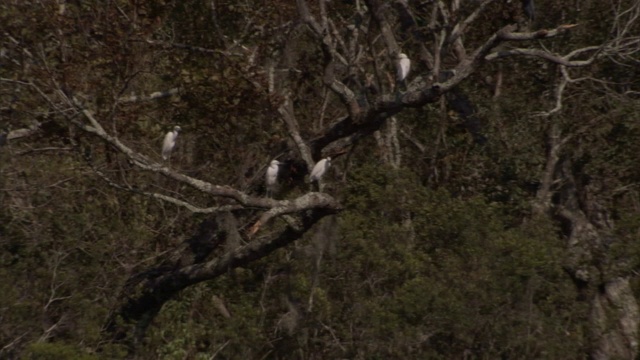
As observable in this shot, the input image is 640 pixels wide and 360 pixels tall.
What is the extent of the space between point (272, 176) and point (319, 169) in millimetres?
541

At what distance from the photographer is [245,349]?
30.6ft

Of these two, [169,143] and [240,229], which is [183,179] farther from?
[169,143]

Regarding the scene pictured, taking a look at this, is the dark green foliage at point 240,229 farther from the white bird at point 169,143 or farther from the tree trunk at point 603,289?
the white bird at point 169,143

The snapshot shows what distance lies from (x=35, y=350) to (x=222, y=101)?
280cm

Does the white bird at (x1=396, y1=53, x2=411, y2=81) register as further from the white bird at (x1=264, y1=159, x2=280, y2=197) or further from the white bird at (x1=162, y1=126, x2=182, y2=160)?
the white bird at (x1=162, y1=126, x2=182, y2=160)

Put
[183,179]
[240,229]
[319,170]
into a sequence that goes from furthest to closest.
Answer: [240,229]
[319,170]
[183,179]

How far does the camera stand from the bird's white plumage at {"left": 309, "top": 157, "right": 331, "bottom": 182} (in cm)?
863

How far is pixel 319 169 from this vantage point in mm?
8781

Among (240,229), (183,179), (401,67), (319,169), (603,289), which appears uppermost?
(401,67)

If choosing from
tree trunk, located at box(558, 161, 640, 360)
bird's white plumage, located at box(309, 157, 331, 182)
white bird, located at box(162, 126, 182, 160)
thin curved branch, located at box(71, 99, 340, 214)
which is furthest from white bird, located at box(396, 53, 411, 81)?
tree trunk, located at box(558, 161, 640, 360)

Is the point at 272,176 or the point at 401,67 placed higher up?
the point at 401,67

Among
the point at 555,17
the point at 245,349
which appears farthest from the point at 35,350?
the point at 555,17

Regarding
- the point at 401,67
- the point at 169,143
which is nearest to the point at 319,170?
the point at 401,67

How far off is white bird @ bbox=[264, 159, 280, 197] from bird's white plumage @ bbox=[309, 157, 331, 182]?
0.37 meters
